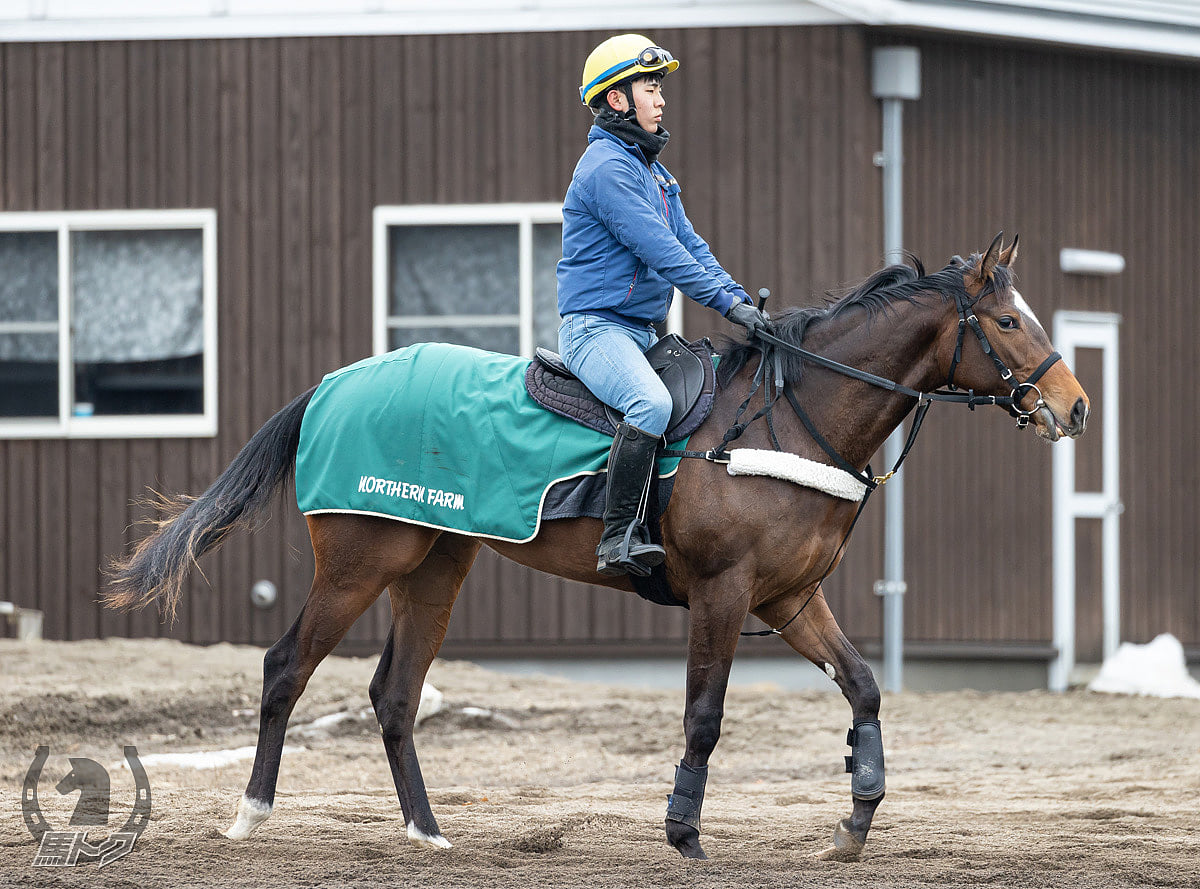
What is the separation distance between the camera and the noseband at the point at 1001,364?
4.93m

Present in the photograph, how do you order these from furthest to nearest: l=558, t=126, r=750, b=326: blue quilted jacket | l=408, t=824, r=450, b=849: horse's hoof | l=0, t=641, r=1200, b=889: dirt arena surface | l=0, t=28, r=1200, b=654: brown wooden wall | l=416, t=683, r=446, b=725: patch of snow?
l=0, t=28, r=1200, b=654: brown wooden wall < l=416, t=683, r=446, b=725: patch of snow < l=408, t=824, r=450, b=849: horse's hoof < l=558, t=126, r=750, b=326: blue quilted jacket < l=0, t=641, r=1200, b=889: dirt arena surface

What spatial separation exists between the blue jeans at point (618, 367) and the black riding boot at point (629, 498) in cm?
6

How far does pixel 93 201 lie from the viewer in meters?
11.1

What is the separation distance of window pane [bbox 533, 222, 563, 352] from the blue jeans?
5513 millimetres

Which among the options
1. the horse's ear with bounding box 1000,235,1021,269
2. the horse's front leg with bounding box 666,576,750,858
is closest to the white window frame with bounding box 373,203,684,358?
the horse's ear with bounding box 1000,235,1021,269

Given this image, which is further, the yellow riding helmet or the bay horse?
the yellow riding helmet

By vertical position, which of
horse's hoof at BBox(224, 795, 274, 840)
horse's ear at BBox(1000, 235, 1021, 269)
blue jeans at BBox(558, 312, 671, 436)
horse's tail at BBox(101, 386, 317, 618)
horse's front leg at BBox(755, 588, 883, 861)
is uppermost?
horse's ear at BBox(1000, 235, 1021, 269)

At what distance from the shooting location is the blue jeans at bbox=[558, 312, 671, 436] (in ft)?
16.6

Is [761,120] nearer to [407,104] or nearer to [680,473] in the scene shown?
[407,104]

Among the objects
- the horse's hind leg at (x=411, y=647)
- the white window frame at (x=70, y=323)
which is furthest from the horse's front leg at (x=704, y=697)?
the white window frame at (x=70, y=323)

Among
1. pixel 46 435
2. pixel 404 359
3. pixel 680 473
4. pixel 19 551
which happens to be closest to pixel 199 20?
pixel 46 435

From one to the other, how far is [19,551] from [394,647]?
647 centimetres

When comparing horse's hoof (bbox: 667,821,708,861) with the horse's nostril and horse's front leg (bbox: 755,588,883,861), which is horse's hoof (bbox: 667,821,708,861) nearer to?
horse's front leg (bbox: 755,588,883,861)

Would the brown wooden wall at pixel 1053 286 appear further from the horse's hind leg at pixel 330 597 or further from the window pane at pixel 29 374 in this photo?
the window pane at pixel 29 374
